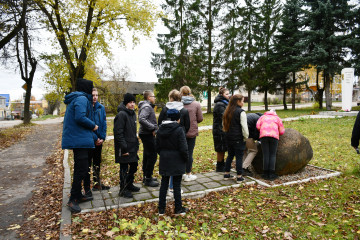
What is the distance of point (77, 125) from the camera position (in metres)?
4.03

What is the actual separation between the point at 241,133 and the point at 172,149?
1987 mm

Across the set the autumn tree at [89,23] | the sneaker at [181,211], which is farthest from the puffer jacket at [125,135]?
the autumn tree at [89,23]

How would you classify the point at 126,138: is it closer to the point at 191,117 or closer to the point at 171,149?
the point at 171,149

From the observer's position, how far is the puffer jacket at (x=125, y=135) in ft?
14.4

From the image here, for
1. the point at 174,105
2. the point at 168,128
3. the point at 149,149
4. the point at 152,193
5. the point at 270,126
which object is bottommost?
the point at 152,193

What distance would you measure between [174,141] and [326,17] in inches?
1046

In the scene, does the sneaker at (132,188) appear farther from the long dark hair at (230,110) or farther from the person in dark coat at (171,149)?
the long dark hair at (230,110)

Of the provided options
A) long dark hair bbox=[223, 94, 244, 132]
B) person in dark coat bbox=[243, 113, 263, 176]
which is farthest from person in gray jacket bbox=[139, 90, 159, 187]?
person in dark coat bbox=[243, 113, 263, 176]

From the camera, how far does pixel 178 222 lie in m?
3.80

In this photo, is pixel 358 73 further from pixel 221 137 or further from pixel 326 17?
pixel 221 137

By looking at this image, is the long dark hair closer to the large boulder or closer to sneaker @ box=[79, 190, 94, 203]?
the large boulder

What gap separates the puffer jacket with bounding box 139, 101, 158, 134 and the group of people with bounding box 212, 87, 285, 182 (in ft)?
5.22

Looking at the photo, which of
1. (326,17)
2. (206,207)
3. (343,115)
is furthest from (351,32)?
(206,207)

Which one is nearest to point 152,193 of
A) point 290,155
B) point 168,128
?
point 168,128
